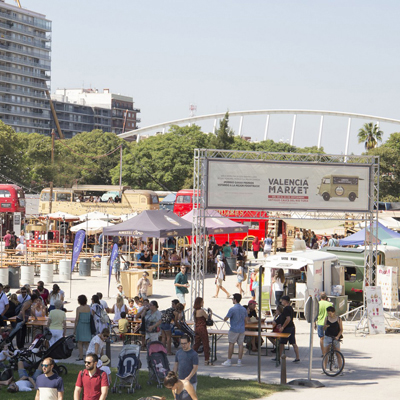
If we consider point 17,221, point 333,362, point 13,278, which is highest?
point 17,221

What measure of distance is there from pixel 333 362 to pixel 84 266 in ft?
61.0

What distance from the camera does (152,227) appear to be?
27.4m

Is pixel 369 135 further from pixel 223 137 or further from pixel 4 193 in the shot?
pixel 4 193

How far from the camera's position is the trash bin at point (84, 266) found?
102ft

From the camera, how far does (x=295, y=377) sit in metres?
14.0

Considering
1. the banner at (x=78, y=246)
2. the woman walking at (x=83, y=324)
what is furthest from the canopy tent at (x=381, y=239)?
the woman walking at (x=83, y=324)

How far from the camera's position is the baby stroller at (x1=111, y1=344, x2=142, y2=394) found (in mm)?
12133

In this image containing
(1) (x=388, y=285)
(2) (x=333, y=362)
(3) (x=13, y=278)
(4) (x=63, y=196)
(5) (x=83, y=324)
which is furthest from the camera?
(4) (x=63, y=196)

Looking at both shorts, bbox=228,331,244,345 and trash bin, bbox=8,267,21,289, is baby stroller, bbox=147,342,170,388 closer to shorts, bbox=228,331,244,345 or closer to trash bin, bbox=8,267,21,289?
shorts, bbox=228,331,244,345

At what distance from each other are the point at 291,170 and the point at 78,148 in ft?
268

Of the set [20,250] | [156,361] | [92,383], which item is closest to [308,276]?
[156,361]

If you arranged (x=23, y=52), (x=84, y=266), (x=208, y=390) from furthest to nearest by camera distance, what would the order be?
(x=23, y=52)
(x=84, y=266)
(x=208, y=390)

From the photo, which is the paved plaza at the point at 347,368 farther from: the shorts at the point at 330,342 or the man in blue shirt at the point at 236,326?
the shorts at the point at 330,342

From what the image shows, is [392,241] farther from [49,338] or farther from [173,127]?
[173,127]
